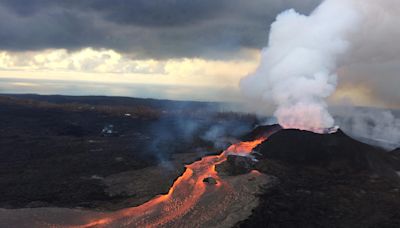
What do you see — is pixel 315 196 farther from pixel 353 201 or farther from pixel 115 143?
pixel 115 143

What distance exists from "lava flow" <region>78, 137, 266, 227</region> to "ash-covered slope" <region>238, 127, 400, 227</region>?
22.8 ft

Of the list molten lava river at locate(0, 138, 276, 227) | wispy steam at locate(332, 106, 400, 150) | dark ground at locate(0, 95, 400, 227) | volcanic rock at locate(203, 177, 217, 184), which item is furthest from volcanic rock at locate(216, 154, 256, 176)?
wispy steam at locate(332, 106, 400, 150)

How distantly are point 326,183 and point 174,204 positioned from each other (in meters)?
24.1

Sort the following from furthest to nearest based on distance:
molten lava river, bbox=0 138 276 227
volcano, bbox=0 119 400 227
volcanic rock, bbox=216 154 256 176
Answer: volcanic rock, bbox=216 154 256 176 → volcano, bbox=0 119 400 227 → molten lava river, bbox=0 138 276 227

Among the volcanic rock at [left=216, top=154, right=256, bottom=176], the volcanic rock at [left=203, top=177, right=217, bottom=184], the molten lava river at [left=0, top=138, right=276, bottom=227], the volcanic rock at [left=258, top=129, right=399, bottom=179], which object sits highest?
the volcanic rock at [left=258, top=129, right=399, bottom=179]

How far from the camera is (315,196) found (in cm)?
5044

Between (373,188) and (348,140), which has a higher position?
(348,140)

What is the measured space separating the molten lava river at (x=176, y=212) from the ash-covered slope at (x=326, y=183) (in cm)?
263

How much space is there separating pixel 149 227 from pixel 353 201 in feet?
87.1

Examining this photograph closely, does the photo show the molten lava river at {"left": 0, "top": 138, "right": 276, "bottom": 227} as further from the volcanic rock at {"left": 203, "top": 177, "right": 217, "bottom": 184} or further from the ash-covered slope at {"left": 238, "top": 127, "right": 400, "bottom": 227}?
the ash-covered slope at {"left": 238, "top": 127, "right": 400, "bottom": 227}

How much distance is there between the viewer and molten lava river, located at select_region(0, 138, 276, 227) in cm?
4053

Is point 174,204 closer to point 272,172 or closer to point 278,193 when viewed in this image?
point 278,193

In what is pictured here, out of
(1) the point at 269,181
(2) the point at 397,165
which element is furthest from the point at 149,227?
(2) the point at 397,165

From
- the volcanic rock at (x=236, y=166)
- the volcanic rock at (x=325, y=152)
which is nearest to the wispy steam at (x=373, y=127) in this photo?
the volcanic rock at (x=325, y=152)
